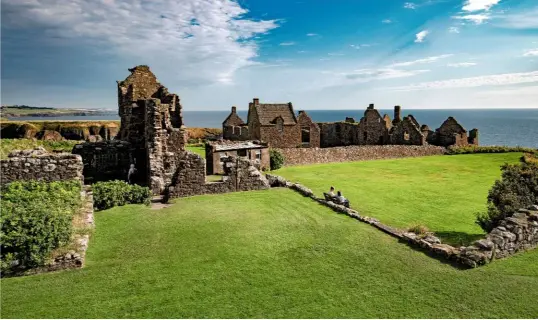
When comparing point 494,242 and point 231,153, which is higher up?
point 231,153

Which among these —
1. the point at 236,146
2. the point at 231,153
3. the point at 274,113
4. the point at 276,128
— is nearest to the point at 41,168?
the point at 231,153

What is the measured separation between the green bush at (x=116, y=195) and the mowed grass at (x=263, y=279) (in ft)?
7.94

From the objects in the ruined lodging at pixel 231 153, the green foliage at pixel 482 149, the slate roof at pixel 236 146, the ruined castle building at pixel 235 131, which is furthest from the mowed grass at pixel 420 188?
the ruined castle building at pixel 235 131

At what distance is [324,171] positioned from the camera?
32.6 metres

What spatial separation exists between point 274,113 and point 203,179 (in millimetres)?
30770

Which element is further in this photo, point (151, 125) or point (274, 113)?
point (274, 113)

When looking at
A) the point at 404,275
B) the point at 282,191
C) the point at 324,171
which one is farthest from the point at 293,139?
the point at 404,275

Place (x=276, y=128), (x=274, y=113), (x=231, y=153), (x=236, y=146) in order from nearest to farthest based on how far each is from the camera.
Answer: (x=231, y=153), (x=236, y=146), (x=276, y=128), (x=274, y=113)

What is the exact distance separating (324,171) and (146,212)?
20044 mm

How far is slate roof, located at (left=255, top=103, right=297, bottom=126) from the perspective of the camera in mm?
47188

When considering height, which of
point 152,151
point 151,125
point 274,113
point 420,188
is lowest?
point 420,188

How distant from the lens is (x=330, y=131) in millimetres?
55531

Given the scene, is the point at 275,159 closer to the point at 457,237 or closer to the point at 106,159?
the point at 106,159

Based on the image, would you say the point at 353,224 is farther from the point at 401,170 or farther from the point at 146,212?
the point at 401,170
